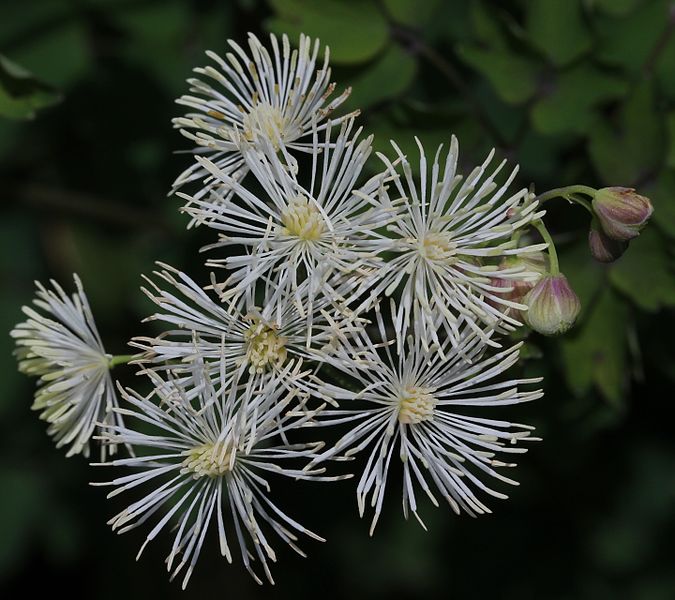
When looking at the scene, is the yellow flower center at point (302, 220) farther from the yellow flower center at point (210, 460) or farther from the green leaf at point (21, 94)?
the green leaf at point (21, 94)

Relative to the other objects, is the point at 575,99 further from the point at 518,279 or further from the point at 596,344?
the point at 518,279

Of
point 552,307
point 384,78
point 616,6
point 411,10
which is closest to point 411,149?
point 384,78

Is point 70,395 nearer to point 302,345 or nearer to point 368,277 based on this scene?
point 302,345

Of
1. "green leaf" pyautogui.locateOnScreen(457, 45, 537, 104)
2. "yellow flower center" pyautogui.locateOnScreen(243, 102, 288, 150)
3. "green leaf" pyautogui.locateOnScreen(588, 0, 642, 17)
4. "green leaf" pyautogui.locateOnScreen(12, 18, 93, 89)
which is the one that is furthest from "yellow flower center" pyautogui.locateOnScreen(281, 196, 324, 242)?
"green leaf" pyautogui.locateOnScreen(12, 18, 93, 89)

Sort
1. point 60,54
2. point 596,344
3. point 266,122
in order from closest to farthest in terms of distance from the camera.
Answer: point 266,122 < point 596,344 < point 60,54

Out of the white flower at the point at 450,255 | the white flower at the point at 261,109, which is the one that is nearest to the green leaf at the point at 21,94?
the white flower at the point at 261,109

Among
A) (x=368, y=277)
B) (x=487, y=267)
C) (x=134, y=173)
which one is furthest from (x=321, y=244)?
(x=134, y=173)

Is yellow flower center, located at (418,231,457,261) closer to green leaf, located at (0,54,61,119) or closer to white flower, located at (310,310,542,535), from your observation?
white flower, located at (310,310,542,535)
